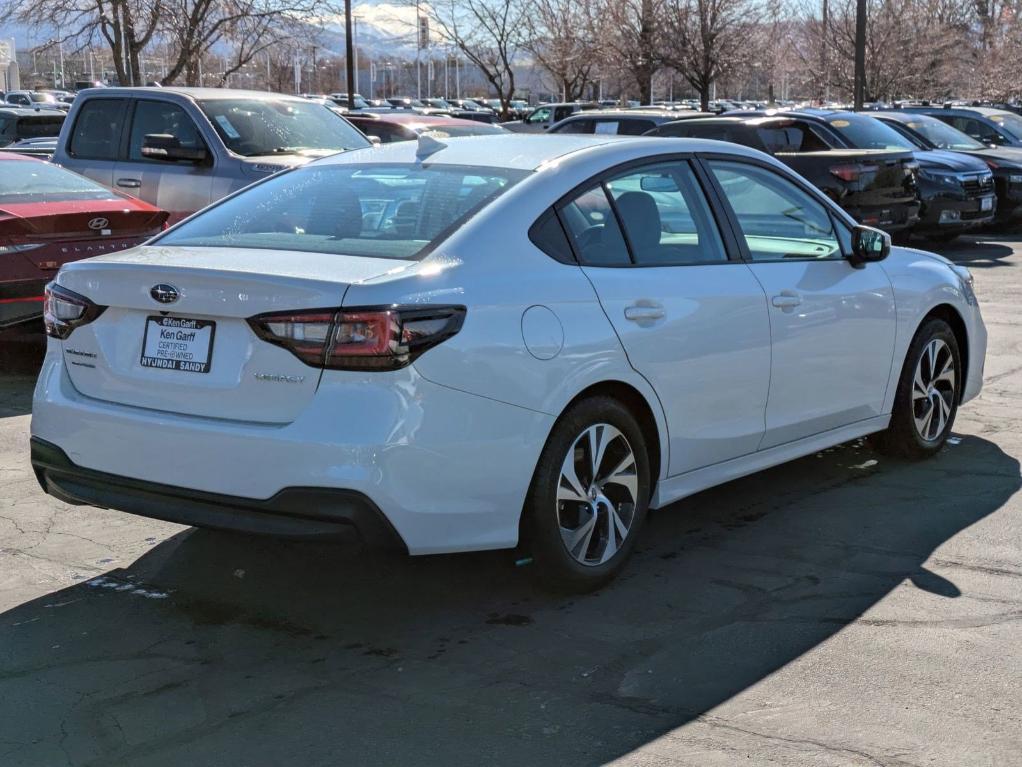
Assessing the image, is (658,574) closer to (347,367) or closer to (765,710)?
(765,710)

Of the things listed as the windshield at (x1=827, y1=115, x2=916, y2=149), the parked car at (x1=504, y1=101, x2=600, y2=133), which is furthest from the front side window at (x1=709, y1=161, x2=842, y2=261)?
the parked car at (x1=504, y1=101, x2=600, y2=133)

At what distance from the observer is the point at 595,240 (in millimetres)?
4738

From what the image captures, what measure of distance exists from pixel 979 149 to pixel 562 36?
20.5m

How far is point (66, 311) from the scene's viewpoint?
4.54 metres

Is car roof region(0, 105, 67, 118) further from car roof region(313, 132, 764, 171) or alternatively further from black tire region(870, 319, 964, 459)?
black tire region(870, 319, 964, 459)

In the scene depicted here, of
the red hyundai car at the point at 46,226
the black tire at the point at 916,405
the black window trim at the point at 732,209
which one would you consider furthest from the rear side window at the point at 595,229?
the red hyundai car at the point at 46,226

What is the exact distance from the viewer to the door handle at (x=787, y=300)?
5.33 meters

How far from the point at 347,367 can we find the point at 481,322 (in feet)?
1.52

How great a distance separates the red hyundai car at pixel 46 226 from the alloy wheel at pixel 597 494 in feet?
16.1

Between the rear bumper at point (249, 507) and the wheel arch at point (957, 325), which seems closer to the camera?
the rear bumper at point (249, 507)

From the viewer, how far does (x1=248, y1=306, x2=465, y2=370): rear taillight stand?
3.93m

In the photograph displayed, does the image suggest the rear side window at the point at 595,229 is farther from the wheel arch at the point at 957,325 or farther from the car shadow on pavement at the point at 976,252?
the car shadow on pavement at the point at 976,252

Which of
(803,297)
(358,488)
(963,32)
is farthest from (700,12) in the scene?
(358,488)

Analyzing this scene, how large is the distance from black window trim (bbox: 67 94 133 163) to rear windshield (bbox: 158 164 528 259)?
6914 mm
